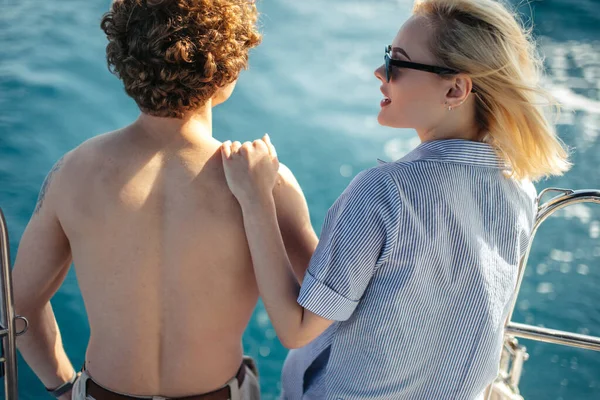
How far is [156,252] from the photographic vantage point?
4.59ft

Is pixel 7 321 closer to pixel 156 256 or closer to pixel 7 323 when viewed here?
pixel 7 323

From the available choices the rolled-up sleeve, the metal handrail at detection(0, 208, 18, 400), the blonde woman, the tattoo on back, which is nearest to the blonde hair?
the blonde woman

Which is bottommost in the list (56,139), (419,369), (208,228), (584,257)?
→ (584,257)

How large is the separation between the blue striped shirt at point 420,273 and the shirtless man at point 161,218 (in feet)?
0.87

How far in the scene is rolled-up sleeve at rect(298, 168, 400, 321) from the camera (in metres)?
1.23

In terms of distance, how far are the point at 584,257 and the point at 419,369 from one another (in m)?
3.70

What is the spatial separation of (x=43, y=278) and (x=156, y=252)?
0.40 m

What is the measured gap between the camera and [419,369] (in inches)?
53.7

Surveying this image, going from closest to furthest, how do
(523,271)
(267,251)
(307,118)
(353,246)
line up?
(353,246), (267,251), (523,271), (307,118)

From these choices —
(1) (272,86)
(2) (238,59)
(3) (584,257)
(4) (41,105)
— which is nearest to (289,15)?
(1) (272,86)

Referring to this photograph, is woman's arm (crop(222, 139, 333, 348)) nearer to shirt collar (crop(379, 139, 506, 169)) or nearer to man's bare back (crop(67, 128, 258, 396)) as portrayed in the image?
man's bare back (crop(67, 128, 258, 396))

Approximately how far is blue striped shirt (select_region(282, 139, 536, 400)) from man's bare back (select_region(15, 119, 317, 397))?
0.83 feet

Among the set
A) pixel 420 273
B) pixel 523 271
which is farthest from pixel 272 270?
pixel 523 271

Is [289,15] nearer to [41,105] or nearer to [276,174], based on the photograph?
[41,105]
